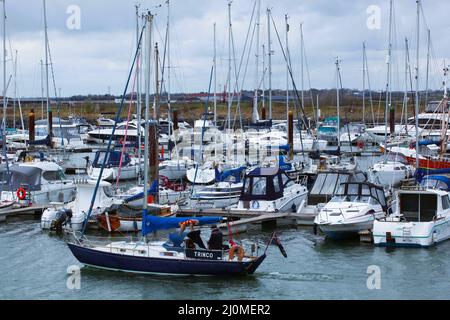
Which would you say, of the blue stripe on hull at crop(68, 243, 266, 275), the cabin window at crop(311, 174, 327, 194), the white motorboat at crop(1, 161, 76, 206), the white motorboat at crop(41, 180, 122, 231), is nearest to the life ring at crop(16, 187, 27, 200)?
the white motorboat at crop(1, 161, 76, 206)

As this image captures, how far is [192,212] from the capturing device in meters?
38.8

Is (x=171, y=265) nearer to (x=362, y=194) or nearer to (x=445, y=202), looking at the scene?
(x=362, y=194)

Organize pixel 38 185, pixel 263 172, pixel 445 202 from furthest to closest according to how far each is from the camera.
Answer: pixel 38 185 → pixel 263 172 → pixel 445 202

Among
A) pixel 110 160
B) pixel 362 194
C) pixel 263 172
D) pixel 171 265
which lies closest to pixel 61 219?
pixel 263 172

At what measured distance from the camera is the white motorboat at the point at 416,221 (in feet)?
106

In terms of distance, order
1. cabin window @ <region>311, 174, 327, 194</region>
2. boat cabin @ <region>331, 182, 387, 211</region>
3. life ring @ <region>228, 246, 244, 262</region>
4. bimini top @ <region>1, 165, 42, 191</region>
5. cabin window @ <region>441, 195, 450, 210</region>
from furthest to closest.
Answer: bimini top @ <region>1, 165, 42, 191</region> → cabin window @ <region>311, 174, 327, 194</region> → boat cabin @ <region>331, 182, 387, 211</region> → cabin window @ <region>441, 195, 450, 210</region> → life ring @ <region>228, 246, 244, 262</region>

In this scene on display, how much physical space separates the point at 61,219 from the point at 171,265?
11.2m

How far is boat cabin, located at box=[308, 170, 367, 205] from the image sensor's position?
40.3 metres

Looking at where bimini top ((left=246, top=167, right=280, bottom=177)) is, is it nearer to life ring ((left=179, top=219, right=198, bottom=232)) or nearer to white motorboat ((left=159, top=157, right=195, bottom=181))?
life ring ((left=179, top=219, right=198, bottom=232))

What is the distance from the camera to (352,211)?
34.0 metres
